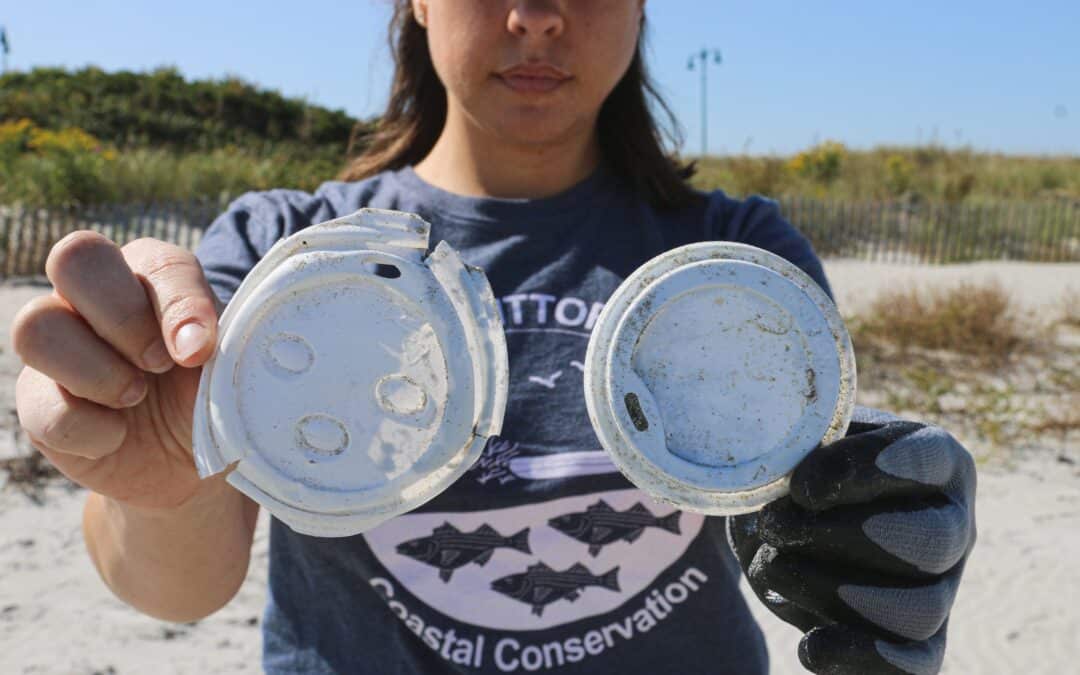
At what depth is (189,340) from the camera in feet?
4.42

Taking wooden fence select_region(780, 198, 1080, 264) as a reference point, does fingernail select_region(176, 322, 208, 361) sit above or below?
above

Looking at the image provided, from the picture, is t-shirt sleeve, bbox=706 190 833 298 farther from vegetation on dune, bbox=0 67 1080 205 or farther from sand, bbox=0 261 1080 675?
vegetation on dune, bbox=0 67 1080 205

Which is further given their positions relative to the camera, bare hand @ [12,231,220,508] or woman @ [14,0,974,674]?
woman @ [14,0,974,674]

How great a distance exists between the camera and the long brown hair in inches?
87.0

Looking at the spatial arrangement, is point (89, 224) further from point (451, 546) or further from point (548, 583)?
point (548, 583)

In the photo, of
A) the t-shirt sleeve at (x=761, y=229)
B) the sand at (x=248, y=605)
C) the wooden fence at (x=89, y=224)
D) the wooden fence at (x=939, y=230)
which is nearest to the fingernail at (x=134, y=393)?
the t-shirt sleeve at (x=761, y=229)

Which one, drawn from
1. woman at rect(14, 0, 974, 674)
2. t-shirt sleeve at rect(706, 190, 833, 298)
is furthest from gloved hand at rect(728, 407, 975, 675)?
t-shirt sleeve at rect(706, 190, 833, 298)

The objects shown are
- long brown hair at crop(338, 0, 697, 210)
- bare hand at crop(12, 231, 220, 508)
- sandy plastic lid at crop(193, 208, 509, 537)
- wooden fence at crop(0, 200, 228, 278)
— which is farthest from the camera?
wooden fence at crop(0, 200, 228, 278)

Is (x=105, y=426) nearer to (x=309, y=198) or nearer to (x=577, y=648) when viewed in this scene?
(x=309, y=198)

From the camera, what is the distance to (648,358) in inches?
63.6

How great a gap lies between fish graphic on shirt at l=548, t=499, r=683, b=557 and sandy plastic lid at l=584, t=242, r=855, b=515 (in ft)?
1.20

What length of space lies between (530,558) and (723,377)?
61 cm

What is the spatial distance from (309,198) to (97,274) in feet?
2.71

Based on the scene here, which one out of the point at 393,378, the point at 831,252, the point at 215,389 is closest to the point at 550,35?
the point at 393,378
